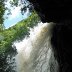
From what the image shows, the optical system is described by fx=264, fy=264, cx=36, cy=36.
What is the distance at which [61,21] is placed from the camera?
9766mm

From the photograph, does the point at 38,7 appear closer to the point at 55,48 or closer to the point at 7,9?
the point at 55,48

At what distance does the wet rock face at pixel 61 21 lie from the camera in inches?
368

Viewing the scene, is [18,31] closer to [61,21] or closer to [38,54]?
[38,54]

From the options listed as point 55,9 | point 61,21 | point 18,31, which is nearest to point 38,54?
point 61,21

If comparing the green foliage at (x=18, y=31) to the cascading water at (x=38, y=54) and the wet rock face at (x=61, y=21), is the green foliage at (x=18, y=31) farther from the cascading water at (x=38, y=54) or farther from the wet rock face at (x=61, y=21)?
the wet rock face at (x=61, y=21)

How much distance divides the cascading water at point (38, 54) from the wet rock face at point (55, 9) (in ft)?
9.42

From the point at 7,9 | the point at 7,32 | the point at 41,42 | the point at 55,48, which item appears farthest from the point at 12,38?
the point at 55,48

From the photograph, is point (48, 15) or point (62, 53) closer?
point (48, 15)

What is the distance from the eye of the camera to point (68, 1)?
29.8 ft

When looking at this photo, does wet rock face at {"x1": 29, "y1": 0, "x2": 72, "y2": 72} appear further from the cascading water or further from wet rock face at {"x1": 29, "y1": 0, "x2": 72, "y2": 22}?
the cascading water

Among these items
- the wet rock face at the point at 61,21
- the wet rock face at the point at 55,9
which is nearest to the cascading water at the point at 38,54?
the wet rock face at the point at 61,21

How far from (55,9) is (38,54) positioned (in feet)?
16.1

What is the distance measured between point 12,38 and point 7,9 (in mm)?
3211

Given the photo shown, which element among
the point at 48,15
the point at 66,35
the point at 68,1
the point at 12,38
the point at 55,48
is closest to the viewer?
the point at 68,1
